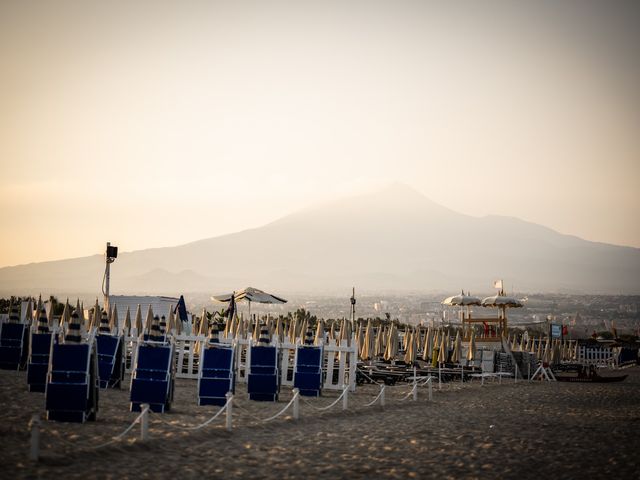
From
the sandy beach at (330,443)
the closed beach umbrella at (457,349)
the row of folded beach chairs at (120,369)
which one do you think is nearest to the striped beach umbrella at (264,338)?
the row of folded beach chairs at (120,369)

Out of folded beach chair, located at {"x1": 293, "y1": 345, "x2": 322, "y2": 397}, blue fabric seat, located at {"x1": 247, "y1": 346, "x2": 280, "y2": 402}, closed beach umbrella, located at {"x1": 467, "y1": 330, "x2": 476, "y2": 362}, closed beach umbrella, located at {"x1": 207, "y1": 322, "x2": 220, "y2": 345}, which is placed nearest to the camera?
closed beach umbrella, located at {"x1": 207, "y1": 322, "x2": 220, "y2": 345}

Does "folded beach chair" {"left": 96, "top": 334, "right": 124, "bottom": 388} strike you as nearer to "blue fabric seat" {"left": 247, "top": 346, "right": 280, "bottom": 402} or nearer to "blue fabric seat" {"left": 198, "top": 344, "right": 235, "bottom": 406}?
"blue fabric seat" {"left": 198, "top": 344, "right": 235, "bottom": 406}

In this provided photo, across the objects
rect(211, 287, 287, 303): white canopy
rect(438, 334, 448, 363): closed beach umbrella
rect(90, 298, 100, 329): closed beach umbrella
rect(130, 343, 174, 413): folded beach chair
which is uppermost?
rect(211, 287, 287, 303): white canopy

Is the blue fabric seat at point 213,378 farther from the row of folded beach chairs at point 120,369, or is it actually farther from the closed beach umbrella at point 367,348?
the closed beach umbrella at point 367,348

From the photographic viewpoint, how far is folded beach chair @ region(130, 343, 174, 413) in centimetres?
1473

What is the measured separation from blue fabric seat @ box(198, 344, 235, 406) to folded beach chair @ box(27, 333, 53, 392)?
10.6 ft

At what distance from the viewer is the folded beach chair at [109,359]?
18.2m

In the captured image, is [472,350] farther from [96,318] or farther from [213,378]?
[213,378]

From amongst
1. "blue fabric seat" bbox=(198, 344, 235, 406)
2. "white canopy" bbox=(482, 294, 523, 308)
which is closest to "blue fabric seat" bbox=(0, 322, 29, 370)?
"blue fabric seat" bbox=(198, 344, 235, 406)

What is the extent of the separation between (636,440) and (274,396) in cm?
782

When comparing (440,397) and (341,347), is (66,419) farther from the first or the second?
(440,397)

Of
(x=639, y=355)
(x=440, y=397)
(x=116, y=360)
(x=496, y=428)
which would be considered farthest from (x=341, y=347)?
(x=639, y=355)

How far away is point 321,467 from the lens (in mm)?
10453

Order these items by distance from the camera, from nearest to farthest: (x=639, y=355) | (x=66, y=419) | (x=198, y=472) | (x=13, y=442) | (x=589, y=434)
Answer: (x=198, y=472), (x=13, y=442), (x=66, y=419), (x=589, y=434), (x=639, y=355)
